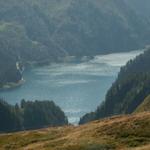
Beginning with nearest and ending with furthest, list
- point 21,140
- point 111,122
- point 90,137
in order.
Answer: point 90,137 → point 111,122 → point 21,140

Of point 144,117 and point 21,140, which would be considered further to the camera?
point 21,140

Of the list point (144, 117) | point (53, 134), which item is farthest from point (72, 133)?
point (144, 117)

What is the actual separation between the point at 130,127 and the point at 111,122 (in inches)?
232

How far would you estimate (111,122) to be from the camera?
85188 millimetres

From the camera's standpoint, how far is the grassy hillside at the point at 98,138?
73938 millimetres

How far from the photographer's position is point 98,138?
77.8 meters

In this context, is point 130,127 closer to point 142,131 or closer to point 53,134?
point 142,131

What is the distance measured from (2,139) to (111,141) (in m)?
27.2

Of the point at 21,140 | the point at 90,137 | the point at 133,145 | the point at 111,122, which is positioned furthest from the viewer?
the point at 21,140

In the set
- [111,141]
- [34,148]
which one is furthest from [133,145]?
[34,148]

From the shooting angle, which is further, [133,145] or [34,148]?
[34,148]

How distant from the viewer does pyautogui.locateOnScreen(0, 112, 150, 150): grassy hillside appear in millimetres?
73938

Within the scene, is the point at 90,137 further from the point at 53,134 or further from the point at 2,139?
the point at 2,139

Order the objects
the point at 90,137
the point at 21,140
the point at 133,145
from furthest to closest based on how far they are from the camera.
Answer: the point at 21,140 → the point at 90,137 → the point at 133,145
